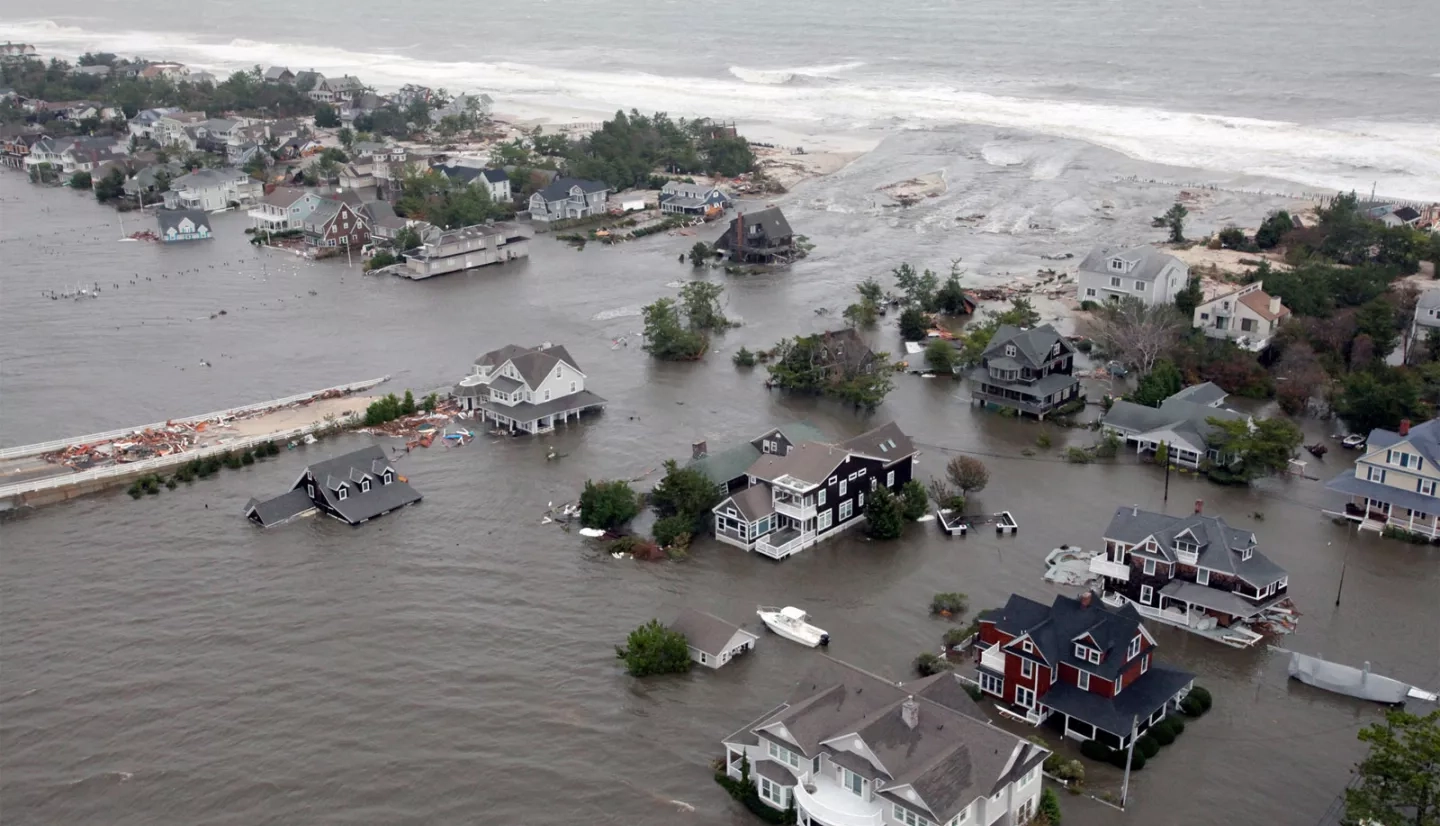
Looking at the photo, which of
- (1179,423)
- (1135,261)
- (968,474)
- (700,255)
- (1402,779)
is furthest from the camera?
(700,255)

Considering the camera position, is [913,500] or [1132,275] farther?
[1132,275]

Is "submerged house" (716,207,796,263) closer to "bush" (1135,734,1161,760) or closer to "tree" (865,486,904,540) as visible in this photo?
"tree" (865,486,904,540)

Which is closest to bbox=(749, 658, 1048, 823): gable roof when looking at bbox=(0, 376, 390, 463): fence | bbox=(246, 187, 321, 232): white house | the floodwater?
the floodwater

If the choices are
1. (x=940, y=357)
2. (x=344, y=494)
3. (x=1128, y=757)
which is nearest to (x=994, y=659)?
(x=1128, y=757)

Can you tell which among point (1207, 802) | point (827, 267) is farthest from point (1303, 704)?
point (827, 267)

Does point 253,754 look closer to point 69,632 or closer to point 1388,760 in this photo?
point 69,632

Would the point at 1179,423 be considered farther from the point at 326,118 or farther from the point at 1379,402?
the point at 326,118
